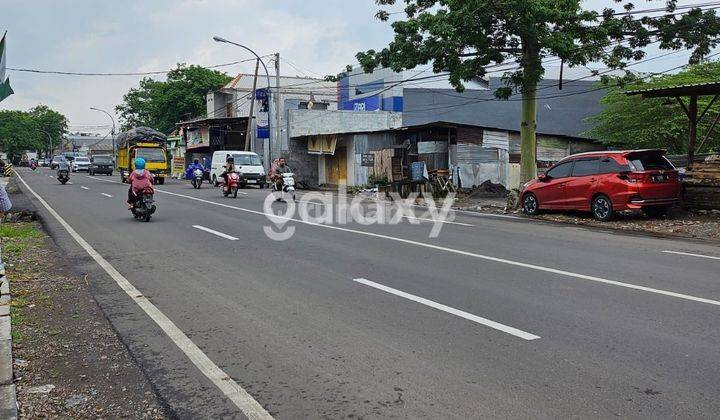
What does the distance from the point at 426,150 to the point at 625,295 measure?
74.6 feet

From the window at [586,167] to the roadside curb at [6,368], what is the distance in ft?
43.2

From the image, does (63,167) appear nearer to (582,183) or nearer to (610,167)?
(582,183)

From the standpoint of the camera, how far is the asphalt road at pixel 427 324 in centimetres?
420

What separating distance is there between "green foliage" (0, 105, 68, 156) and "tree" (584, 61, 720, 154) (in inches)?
3839

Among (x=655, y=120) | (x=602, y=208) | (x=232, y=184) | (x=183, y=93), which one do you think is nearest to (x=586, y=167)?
(x=602, y=208)

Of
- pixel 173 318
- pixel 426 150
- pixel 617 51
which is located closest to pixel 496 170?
pixel 426 150

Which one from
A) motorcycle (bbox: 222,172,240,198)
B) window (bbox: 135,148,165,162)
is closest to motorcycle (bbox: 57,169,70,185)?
window (bbox: 135,148,165,162)

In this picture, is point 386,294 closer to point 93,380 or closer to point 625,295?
point 625,295

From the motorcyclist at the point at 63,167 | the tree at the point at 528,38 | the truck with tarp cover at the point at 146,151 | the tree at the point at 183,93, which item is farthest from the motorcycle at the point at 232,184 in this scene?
the tree at the point at 183,93

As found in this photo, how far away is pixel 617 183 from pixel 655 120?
16.8 metres

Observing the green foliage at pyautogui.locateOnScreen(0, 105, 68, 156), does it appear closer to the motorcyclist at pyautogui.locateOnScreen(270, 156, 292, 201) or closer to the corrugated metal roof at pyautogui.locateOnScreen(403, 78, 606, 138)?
the corrugated metal roof at pyautogui.locateOnScreen(403, 78, 606, 138)

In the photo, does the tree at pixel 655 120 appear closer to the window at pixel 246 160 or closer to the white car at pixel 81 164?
the window at pixel 246 160

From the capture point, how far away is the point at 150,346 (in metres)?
5.43

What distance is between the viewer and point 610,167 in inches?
593
